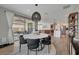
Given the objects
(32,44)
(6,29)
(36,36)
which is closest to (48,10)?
(36,36)

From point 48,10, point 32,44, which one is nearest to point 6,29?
point 32,44

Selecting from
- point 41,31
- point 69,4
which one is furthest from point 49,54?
point 69,4

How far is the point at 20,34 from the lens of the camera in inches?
95.7

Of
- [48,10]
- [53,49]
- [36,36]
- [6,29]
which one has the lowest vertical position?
[53,49]

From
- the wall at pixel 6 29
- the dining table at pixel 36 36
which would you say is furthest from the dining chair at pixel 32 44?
the wall at pixel 6 29

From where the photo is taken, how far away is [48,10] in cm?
244

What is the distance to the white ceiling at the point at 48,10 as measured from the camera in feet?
7.91

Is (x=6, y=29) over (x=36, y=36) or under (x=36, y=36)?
over

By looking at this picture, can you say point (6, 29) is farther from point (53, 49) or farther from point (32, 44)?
point (53, 49)

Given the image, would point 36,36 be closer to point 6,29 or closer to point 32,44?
point 32,44

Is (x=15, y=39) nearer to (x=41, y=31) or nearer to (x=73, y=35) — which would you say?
(x=41, y=31)

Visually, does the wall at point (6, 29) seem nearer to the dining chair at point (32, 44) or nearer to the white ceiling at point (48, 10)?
the white ceiling at point (48, 10)

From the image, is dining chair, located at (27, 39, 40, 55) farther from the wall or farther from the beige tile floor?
the wall

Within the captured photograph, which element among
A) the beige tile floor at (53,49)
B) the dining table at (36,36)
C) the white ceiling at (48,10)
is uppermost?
the white ceiling at (48,10)
